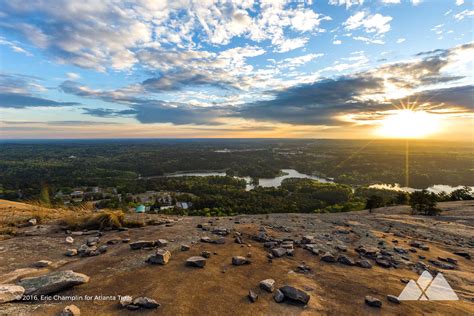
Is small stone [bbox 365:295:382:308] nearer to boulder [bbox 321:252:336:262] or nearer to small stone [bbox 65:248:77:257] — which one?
boulder [bbox 321:252:336:262]

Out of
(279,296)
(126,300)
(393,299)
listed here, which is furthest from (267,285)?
(126,300)

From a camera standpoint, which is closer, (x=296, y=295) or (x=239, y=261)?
(x=296, y=295)

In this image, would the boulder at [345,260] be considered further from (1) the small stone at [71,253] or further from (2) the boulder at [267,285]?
(1) the small stone at [71,253]

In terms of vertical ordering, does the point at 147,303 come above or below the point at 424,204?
above

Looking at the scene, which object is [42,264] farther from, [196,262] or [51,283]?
[196,262]

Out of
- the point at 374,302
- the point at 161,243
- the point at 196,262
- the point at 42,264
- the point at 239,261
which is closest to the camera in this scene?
the point at 374,302

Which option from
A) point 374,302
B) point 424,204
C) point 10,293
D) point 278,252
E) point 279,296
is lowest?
point 424,204

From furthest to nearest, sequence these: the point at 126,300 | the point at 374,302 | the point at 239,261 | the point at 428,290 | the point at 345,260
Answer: the point at 345,260
the point at 239,261
the point at 428,290
the point at 374,302
the point at 126,300
